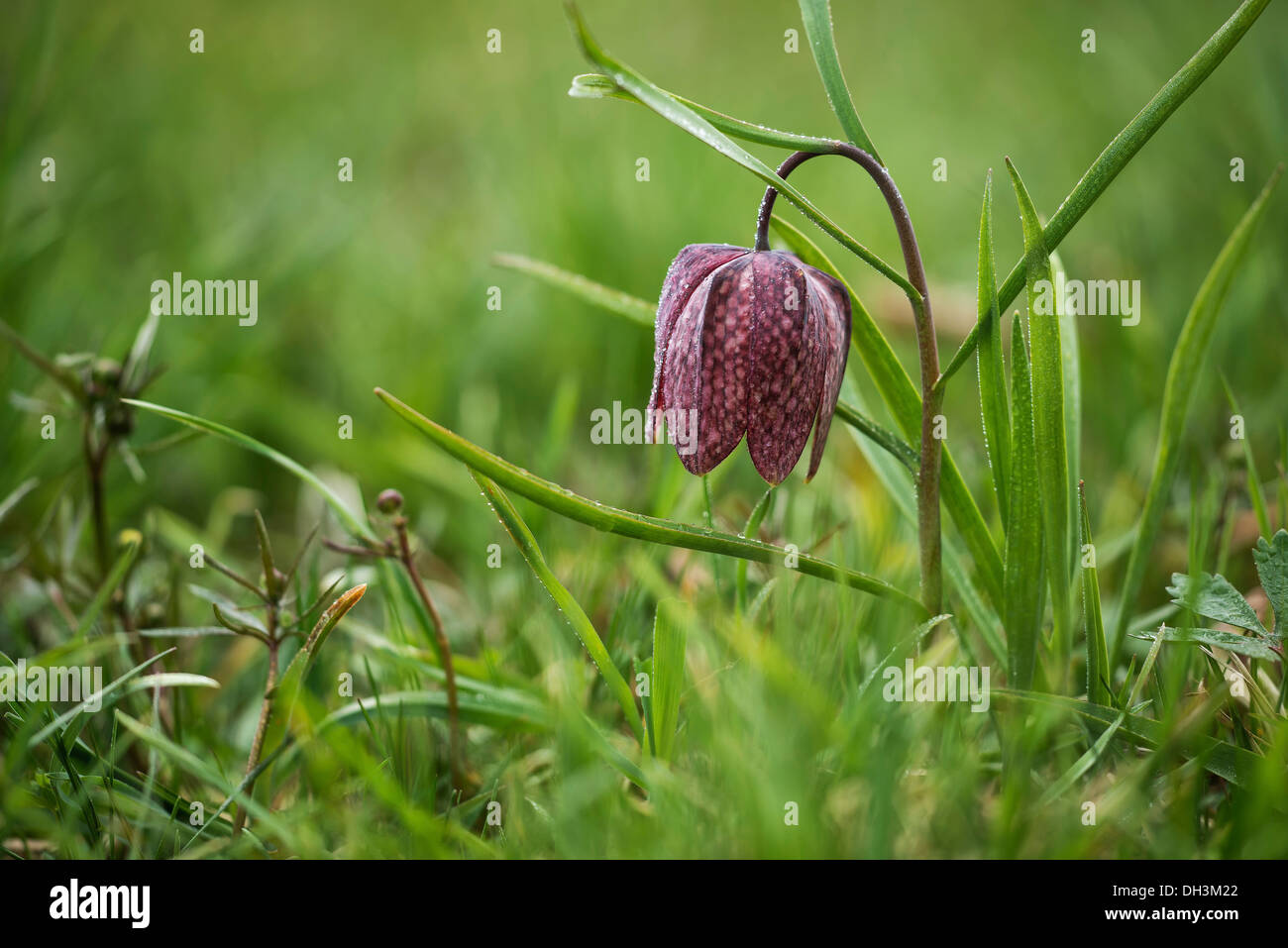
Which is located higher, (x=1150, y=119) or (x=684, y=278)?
(x=1150, y=119)

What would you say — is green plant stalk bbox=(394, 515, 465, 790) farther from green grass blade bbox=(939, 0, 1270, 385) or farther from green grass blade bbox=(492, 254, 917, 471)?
green grass blade bbox=(939, 0, 1270, 385)

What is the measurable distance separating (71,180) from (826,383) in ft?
7.41

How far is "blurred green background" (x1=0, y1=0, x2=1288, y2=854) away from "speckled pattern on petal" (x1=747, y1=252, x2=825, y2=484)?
0.68 feet

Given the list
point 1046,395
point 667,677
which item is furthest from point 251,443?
point 1046,395

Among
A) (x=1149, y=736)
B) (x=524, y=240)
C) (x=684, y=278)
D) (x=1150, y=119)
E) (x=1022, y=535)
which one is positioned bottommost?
(x=1149, y=736)

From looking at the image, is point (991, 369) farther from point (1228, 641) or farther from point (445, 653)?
point (445, 653)

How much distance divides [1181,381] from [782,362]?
0.43 metres

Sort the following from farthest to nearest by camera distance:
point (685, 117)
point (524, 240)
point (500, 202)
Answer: point (500, 202) < point (524, 240) < point (685, 117)

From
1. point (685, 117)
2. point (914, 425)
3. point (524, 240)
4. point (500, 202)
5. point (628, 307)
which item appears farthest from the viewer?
point (500, 202)

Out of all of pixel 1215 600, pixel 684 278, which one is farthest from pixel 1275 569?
pixel 684 278

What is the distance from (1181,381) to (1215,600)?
23 centimetres

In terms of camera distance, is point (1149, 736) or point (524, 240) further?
point (524, 240)

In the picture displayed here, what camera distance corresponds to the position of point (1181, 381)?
1026 millimetres

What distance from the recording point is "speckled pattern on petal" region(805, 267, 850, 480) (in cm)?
101
